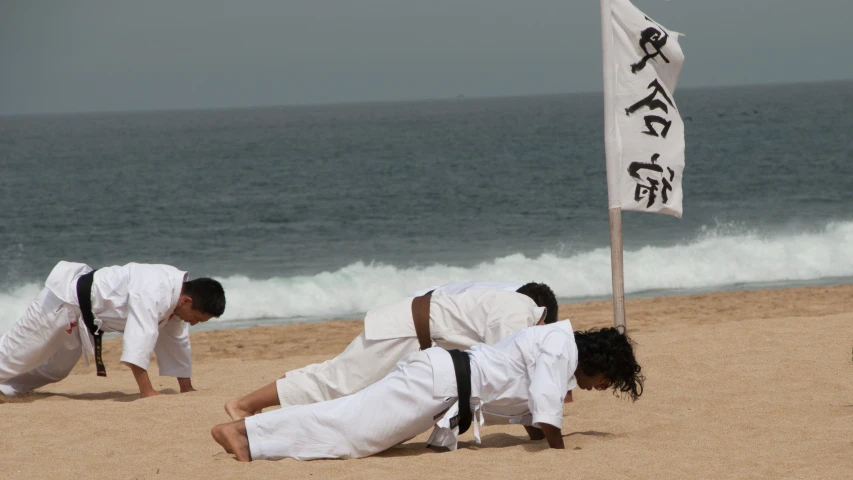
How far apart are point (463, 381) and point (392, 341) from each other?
2.64ft

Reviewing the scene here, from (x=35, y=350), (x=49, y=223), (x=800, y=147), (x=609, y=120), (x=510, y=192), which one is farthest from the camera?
(x=800, y=147)

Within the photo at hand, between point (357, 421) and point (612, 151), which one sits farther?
point (612, 151)

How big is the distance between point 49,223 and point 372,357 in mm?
25858

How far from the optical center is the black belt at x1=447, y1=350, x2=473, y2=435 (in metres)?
4.64

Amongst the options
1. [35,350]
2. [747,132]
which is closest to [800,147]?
[747,132]

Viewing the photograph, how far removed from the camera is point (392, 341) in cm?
536

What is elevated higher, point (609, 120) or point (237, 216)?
point (609, 120)

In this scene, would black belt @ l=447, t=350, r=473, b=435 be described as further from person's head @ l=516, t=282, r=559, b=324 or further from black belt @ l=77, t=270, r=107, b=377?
black belt @ l=77, t=270, r=107, b=377

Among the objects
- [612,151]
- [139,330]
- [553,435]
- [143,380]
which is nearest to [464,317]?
[553,435]

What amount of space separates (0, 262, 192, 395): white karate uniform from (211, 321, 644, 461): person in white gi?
2086 mm

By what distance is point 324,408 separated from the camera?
4734 millimetres

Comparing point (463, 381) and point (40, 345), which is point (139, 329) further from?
point (463, 381)

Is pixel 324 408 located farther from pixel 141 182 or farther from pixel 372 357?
pixel 141 182

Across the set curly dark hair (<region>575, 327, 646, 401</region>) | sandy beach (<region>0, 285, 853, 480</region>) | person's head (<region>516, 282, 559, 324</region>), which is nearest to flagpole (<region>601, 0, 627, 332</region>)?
sandy beach (<region>0, 285, 853, 480</region>)
